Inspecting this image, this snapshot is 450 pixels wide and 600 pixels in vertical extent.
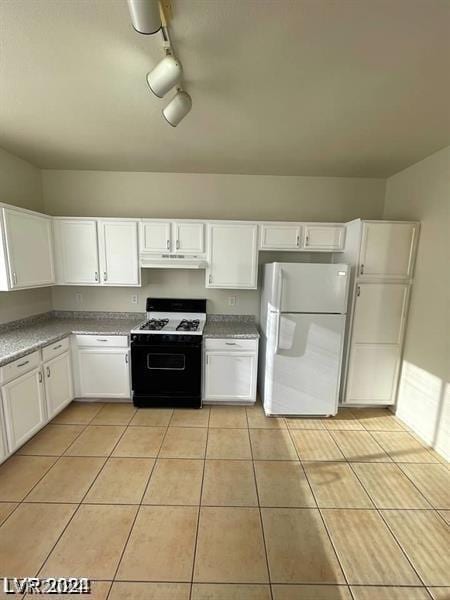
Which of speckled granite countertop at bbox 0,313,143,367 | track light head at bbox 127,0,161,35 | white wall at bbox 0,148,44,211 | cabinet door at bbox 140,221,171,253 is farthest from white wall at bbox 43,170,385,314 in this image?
track light head at bbox 127,0,161,35

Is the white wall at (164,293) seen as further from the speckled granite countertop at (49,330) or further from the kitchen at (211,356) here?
the speckled granite countertop at (49,330)

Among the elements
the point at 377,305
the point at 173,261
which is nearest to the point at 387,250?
the point at 377,305

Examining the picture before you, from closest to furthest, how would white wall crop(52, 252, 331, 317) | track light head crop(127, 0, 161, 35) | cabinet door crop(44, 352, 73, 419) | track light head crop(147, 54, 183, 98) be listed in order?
track light head crop(127, 0, 161, 35), track light head crop(147, 54, 183, 98), cabinet door crop(44, 352, 73, 419), white wall crop(52, 252, 331, 317)

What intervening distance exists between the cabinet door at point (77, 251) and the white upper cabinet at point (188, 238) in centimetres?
91

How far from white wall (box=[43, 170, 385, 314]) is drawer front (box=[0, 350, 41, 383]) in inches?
53.6

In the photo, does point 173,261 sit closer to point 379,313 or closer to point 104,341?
point 104,341

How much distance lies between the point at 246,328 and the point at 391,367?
1.62 metres

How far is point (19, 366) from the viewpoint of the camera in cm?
210

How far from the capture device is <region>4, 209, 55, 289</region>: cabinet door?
91.7 inches

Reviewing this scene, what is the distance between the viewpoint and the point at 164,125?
6.59 feet

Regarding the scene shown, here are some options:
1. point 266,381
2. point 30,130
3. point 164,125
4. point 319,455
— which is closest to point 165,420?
point 266,381

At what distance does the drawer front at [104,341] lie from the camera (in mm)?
2779

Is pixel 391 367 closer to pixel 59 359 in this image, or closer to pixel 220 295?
pixel 220 295

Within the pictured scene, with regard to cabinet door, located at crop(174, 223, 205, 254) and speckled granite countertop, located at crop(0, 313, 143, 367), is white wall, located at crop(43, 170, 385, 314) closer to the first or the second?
cabinet door, located at crop(174, 223, 205, 254)
